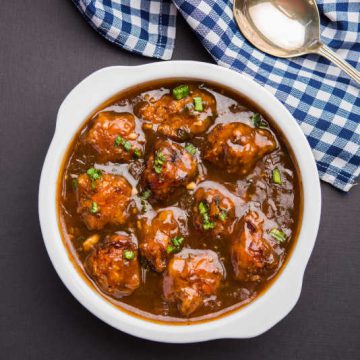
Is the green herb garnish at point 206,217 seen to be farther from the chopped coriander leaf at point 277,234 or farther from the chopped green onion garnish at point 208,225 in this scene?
the chopped coriander leaf at point 277,234

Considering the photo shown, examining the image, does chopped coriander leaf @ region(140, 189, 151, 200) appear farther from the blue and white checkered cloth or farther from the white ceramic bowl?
the blue and white checkered cloth

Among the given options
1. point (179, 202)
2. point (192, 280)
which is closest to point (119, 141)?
point (179, 202)

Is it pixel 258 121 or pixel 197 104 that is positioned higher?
pixel 197 104

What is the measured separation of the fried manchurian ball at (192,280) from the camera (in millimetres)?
3766

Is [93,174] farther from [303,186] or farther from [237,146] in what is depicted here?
[303,186]

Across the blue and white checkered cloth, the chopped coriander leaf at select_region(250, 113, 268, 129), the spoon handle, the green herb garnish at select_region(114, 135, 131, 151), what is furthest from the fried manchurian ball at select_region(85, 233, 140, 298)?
the spoon handle

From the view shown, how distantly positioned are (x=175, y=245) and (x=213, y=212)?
380 mm

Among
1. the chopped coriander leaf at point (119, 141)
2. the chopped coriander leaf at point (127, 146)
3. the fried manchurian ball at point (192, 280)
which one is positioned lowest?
the fried manchurian ball at point (192, 280)

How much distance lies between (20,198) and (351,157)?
8.82 ft

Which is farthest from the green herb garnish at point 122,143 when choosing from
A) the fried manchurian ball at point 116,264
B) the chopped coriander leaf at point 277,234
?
the chopped coriander leaf at point 277,234

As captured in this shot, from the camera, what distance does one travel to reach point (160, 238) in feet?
12.4

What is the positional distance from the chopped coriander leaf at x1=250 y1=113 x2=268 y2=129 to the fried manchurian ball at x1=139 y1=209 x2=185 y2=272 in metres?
0.88

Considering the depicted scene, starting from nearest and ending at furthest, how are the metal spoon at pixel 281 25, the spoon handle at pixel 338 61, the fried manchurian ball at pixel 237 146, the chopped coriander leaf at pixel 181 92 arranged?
the fried manchurian ball at pixel 237 146
the chopped coriander leaf at pixel 181 92
the spoon handle at pixel 338 61
the metal spoon at pixel 281 25

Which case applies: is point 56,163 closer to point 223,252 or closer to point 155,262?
point 155,262
